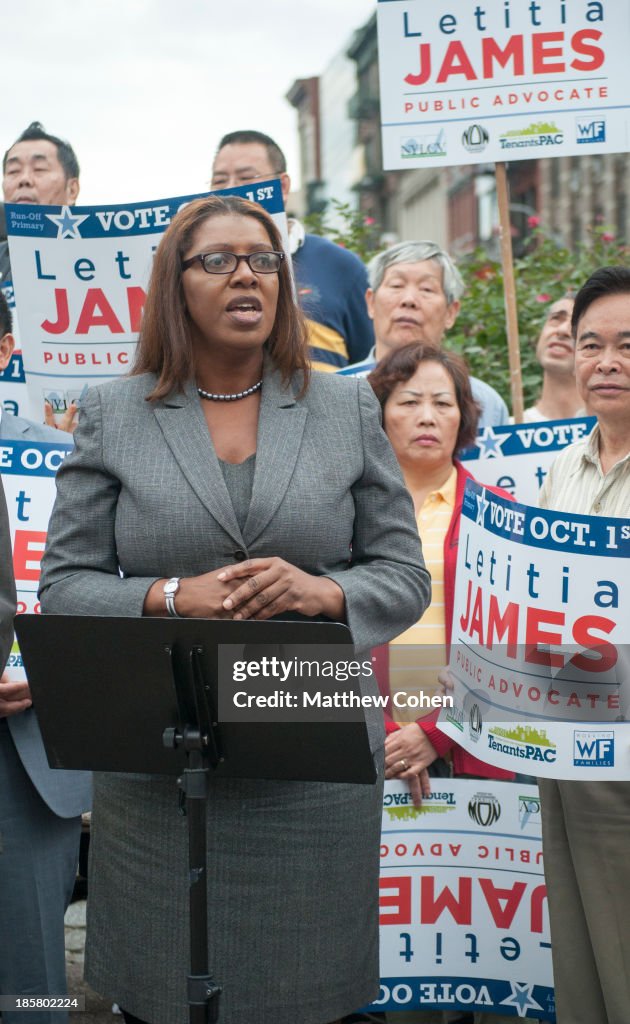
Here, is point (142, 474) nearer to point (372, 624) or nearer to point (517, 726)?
point (372, 624)

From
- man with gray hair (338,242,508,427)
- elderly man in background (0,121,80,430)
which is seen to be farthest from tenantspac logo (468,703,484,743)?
elderly man in background (0,121,80,430)

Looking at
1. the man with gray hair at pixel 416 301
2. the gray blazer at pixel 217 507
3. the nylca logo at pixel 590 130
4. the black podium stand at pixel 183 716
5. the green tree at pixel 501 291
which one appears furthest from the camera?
the green tree at pixel 501 291

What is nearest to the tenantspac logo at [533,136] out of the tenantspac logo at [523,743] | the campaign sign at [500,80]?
the campaign sign at [500,80]

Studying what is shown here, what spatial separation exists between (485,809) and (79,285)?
7.00ft

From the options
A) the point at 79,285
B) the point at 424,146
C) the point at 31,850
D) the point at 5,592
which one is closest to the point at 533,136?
the point at 424,146

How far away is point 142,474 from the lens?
2.90m

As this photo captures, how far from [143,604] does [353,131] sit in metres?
62.7

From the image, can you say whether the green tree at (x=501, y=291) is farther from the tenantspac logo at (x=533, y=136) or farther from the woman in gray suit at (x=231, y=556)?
the woman in gray suit at (x=231, y=556)

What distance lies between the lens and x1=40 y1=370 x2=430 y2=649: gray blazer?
9.41ft

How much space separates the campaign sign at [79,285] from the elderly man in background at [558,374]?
1804 mm

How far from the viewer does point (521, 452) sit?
460cm

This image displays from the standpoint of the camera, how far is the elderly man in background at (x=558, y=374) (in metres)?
5.84

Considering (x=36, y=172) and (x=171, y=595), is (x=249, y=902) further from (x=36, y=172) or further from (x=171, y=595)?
(x=36, y=172)

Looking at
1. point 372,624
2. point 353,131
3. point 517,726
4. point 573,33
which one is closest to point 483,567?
point 517,726
